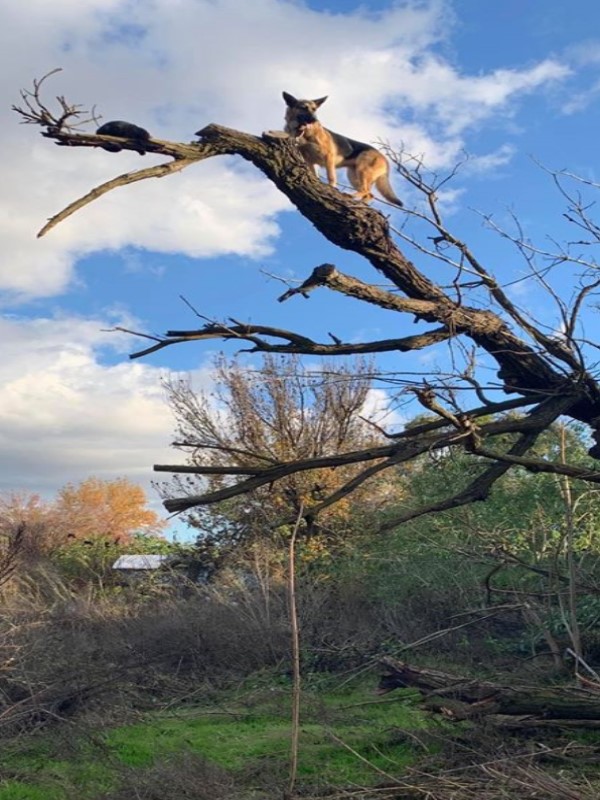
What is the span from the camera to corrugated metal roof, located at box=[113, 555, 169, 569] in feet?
60.6

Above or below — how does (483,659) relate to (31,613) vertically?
below

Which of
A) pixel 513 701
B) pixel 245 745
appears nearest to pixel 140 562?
pixel 245 745

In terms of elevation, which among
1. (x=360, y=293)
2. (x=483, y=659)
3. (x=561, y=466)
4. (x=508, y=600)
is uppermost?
(x=360, y=293)

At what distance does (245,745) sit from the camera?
8430mm

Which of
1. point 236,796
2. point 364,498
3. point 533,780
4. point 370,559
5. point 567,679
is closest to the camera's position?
point 533,780

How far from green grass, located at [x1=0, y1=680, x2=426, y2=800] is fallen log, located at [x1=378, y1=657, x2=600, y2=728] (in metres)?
0.54

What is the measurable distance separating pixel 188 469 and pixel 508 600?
8.23 metres

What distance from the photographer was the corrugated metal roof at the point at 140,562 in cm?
1847

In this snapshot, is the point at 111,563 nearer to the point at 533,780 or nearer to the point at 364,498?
the point at 364,498

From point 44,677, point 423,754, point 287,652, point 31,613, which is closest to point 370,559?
point 287,652

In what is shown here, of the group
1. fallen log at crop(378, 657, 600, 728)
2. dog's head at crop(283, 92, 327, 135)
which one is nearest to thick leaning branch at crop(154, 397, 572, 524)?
fallen log at crop(378, 657, 600, 728)

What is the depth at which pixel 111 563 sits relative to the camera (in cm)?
2041

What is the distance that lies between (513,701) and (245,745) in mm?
3121

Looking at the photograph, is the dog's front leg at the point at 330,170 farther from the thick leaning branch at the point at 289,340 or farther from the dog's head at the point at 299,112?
the thick leaning branch at the point at 289,340
